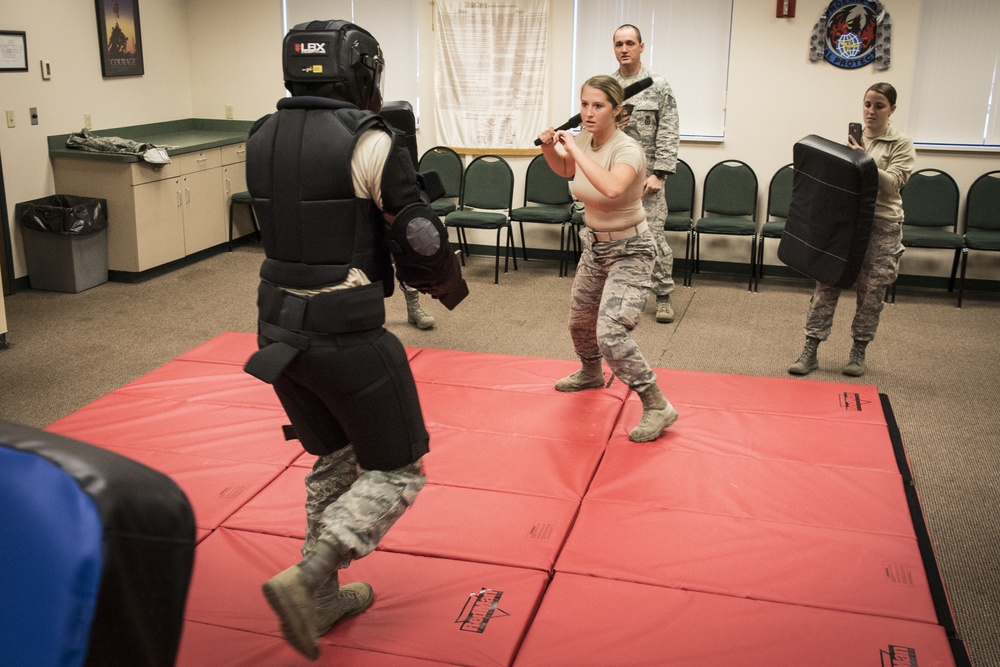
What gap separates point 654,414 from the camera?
3.90 m

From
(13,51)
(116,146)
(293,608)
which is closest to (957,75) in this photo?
(116,146)

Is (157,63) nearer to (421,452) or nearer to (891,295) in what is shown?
(891,295)

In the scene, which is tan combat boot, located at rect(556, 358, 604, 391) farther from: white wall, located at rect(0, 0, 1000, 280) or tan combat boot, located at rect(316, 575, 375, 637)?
white wall, located at rect(0, 0, 1000, 280)

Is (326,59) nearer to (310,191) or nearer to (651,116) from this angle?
(310,191)

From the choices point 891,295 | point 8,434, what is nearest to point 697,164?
point 891,295

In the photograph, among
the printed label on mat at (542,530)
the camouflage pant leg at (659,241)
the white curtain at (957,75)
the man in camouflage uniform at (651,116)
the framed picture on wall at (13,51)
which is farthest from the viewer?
the white curtain at (957,75)

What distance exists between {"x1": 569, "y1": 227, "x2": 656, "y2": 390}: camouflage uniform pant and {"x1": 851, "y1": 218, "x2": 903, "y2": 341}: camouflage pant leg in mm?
1449

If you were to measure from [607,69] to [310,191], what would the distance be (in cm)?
564

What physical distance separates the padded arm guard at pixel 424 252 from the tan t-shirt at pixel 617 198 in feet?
4.86

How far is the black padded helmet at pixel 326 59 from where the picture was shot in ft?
7.46

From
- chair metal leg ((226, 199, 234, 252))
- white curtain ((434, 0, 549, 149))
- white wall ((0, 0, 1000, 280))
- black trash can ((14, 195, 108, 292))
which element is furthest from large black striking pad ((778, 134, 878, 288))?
chair metal leg ((226, 199, 234, 252))

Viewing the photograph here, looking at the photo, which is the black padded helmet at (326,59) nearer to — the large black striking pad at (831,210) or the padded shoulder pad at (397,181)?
the padded shoulder pad at (397,181)

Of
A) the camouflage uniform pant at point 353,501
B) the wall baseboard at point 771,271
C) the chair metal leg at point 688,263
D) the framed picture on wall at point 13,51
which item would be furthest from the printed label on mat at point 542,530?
the framed picture on wall at point 13,51

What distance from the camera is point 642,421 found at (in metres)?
3.92
